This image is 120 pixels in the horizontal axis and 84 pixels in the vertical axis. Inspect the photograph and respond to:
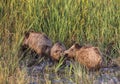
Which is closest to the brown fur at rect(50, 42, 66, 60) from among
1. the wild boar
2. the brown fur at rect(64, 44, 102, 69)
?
the brown fur at rect(64, 44, 102, 69)

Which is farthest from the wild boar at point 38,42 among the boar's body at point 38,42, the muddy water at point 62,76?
the muddy water at point 62,76

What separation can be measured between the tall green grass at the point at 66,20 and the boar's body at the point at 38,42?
14 centimetres

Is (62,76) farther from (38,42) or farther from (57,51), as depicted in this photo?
(38,42)

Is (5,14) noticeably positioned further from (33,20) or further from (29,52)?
(29,52)

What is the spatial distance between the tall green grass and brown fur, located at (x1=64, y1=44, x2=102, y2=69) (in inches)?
32.3

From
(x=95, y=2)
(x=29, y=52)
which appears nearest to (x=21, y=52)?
(x=29, y=52)

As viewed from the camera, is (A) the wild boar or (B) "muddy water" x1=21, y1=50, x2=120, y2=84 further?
(A) the wild boar

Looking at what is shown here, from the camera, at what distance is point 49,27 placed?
803 cm

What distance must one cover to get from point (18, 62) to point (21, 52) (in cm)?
71

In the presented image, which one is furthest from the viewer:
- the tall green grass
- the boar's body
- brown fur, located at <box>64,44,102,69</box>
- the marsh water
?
the tall green grass

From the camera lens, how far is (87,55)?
672 centimetres

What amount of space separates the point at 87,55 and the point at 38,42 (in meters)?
1.16

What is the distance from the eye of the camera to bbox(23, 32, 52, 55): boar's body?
7402 mm

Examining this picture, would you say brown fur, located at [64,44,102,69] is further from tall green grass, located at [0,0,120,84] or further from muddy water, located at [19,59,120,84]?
tall green grass, located at [0,0,120,84]
